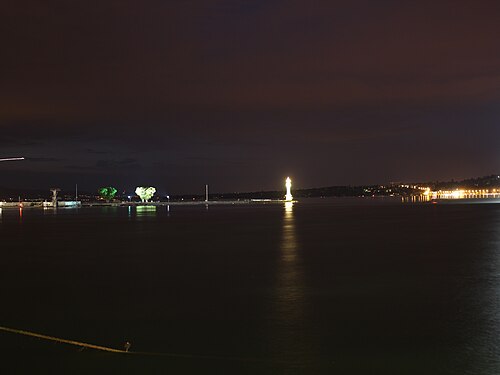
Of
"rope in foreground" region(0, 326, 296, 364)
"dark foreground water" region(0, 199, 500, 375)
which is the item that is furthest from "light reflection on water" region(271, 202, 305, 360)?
"rope in foreground" region(0, 326, 296, 364)

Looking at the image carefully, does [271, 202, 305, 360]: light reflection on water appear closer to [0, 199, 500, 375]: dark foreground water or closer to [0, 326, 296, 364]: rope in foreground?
[0, 199, 500, 375]: dark foreground water

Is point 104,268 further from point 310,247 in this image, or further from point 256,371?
point 256,371

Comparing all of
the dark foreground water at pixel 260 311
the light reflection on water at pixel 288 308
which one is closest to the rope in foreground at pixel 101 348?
the dark foreground water at pixel 260 311

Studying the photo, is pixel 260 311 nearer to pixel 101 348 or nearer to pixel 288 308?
pixel 288 308

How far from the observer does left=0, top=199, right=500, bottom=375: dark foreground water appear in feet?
28.7

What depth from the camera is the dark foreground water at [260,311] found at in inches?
344

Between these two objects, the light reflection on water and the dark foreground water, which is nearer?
the dark foreground water

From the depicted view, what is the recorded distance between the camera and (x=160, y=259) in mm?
22172

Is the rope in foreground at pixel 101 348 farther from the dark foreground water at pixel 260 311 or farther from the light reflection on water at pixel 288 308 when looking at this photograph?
the light reflection on water at pixel 288 308

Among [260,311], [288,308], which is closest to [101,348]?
[260,311]

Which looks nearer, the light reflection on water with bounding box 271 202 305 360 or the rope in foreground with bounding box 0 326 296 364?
the rope in foreground with bounding box 0 326 296 364

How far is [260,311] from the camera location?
12250 mm

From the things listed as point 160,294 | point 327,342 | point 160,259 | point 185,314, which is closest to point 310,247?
point 160,259

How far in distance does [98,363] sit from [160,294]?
5.67 metres
